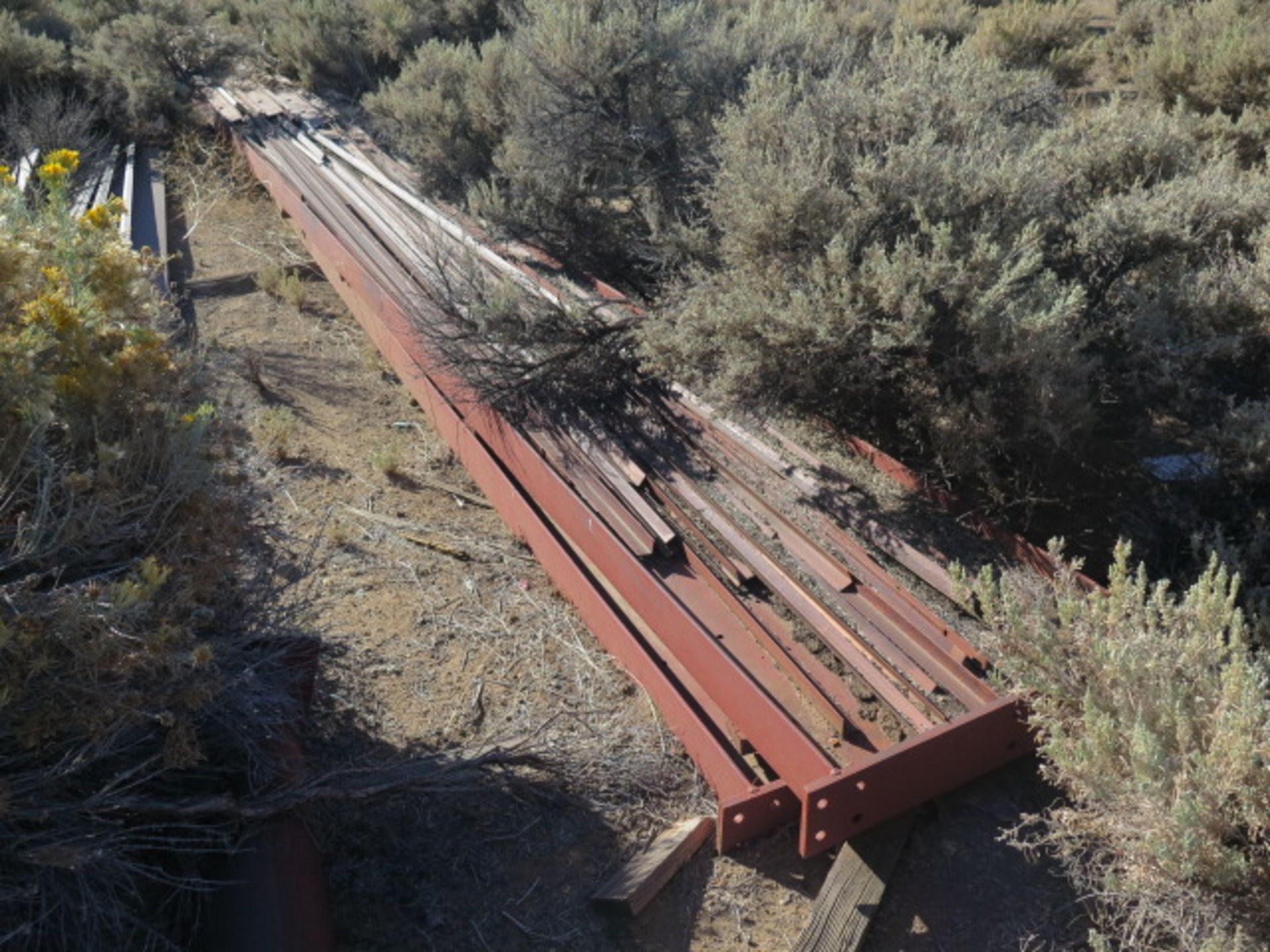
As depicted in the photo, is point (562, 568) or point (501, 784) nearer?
point (501, 784)

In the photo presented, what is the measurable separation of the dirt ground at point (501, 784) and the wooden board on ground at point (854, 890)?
8 cm

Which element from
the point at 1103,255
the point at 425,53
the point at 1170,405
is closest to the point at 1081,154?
the point at 1103,255

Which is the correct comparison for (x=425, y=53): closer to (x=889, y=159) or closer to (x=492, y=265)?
(x=492, y=265)

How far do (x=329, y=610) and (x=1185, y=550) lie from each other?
163 inches

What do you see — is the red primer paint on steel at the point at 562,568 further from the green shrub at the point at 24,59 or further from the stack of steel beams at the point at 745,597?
the green shrub at the point at 24,59

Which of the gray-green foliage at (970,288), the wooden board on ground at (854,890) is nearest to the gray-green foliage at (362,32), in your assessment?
the gray-green foliage at (970,288)

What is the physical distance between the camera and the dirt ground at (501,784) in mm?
3732

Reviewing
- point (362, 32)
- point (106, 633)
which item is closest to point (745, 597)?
point (106, 633)

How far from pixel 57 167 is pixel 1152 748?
4306 millimetres

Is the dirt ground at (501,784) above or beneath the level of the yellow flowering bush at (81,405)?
beneath

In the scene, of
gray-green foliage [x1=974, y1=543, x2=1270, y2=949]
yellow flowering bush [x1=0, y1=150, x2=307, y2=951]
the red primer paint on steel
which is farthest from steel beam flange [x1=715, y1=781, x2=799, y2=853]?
yellow flowering bush [x1=0, y1=150, x2=307, y2=951]

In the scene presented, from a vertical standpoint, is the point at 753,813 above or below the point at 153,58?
below

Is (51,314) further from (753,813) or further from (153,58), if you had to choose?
(153,58)

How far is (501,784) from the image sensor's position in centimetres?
414
